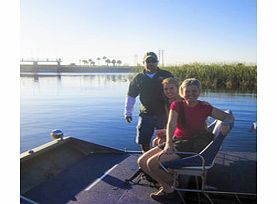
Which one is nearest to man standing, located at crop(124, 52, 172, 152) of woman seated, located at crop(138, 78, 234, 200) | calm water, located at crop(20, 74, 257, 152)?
woman seated, located at crop(138, 78, 234, 200)

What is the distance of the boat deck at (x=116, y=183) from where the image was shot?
129 inches

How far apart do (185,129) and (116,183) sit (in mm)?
1044

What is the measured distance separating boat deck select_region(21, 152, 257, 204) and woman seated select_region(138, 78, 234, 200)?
0.31 meters

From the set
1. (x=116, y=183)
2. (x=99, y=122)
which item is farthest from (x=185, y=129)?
(x=99, y=122)

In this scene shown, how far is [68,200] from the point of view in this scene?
3.31m

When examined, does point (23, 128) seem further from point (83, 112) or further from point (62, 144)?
point (62, 144)

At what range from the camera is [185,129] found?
306 cm

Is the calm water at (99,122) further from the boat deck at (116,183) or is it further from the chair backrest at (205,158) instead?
the chair backrest at (205,158)

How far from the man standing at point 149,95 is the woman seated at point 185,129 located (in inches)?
24.9

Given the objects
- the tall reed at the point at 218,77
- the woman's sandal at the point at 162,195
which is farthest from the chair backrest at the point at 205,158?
the tall reed at the point at 218,77

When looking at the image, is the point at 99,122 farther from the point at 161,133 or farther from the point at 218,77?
the point at 161,133

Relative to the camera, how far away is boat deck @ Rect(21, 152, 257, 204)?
10.8ft
